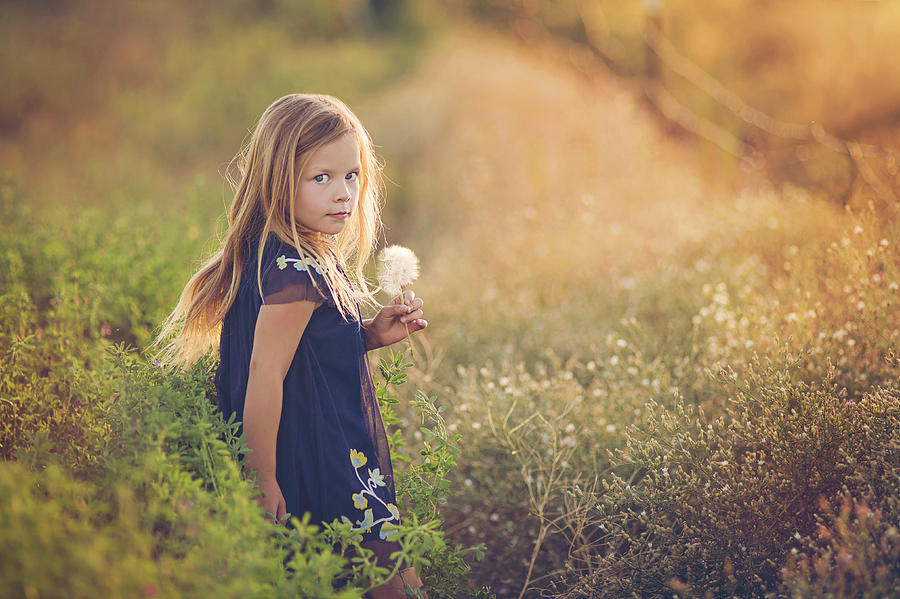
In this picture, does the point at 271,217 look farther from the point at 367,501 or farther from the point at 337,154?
the point at 367,501

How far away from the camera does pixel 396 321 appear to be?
91.1 inches

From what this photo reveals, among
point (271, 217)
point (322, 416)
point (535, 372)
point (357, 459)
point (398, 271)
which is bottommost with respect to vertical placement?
point (535, 372)

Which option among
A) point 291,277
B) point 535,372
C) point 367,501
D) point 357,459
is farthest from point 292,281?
point 535,372

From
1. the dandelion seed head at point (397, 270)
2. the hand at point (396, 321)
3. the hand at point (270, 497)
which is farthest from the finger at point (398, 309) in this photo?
the hand at point (270, 497)

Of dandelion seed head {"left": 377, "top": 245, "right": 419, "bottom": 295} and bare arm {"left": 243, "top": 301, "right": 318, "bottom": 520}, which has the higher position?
dandelion seed head {"left": 377, "top": 245, "right": 419, "bottom": 295}

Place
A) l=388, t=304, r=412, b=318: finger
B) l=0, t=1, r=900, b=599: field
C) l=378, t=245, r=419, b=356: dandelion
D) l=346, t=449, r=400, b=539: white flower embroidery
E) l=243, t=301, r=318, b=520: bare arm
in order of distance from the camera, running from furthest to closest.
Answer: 1. l=378, t=245, r=419, b=356: dandelion
2. l=388, t=304, r=412, b=318: finger
3. l=346, t=449, r=400, b=539: white flower embroidery
4. l=243, t=301, r=318, b=520: bare arm
5. l=0, t=1, r=900, b=599: field

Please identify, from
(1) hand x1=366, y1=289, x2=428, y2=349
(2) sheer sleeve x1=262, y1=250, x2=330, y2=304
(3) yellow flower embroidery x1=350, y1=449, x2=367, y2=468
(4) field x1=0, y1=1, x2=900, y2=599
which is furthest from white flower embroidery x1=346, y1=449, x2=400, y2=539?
(2) sheer sleeve x1=262, y1=250, x2=330, y2=304

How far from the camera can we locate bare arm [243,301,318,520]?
1977mm

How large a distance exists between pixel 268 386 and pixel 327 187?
670 millimetres

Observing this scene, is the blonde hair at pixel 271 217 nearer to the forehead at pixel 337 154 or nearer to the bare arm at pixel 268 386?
the forehead at pixel 337 154

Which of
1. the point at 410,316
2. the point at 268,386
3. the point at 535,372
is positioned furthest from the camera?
the point at 535,372

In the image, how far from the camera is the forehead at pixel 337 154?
85.8 inches

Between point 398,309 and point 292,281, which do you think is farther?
point 398,309

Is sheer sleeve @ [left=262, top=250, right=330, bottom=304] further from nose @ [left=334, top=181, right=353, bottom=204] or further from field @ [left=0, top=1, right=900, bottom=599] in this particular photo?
field @ [left=0, top=1, right=900, bottom=599]
